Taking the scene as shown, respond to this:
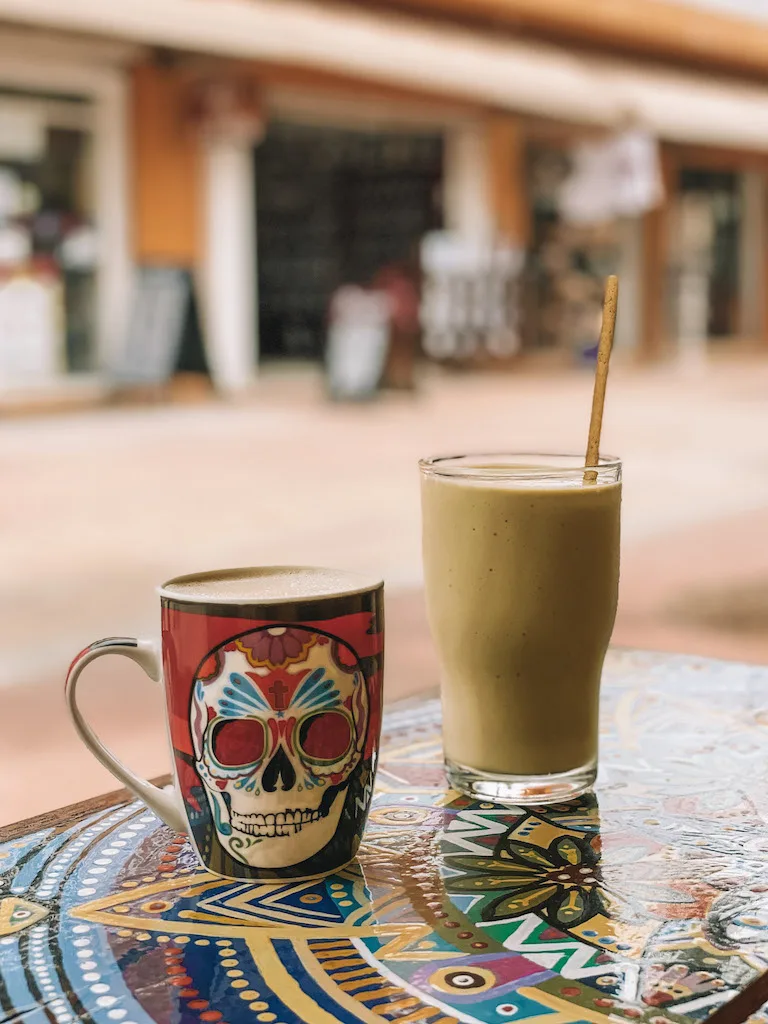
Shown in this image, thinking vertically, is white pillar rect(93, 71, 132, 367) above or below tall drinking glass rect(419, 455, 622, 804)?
above

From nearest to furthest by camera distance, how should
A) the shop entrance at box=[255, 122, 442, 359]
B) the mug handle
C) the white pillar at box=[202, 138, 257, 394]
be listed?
the mug handle → the white pillar at box=[202, 138, 257, 394] → the shop entrance at box=[255, 122, 442, 359]

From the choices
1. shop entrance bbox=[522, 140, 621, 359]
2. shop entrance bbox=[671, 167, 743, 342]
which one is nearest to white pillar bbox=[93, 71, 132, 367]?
shop entrance bbox=[522, 140, 621, 359]

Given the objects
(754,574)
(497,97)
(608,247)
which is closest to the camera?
(754,574)

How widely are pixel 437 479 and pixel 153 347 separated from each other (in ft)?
22.3

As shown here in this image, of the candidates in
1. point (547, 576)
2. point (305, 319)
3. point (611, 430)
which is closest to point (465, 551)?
point (547, 576)

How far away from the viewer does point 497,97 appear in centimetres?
810

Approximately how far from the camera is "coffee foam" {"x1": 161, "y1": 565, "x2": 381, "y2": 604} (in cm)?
53

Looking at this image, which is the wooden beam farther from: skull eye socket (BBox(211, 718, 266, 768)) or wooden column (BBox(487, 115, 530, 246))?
skull eye socket (BBox(211, 718, 266, 768))

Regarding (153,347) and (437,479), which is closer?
(437,479)

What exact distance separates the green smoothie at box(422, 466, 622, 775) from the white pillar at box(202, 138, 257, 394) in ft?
24.5

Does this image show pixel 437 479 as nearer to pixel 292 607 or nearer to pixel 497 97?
pixel 292 607

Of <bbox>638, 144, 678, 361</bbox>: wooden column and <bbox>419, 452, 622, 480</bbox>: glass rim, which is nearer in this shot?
<bbox>419, 452, 622, 480</bbox>: glass rim

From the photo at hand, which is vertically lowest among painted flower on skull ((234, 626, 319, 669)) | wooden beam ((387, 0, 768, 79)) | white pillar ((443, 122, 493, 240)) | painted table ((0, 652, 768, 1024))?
painted table ((0, 652, 768, 1024))

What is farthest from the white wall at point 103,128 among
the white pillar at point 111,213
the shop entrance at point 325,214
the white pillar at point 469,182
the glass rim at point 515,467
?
the glass rim at point 515,467
